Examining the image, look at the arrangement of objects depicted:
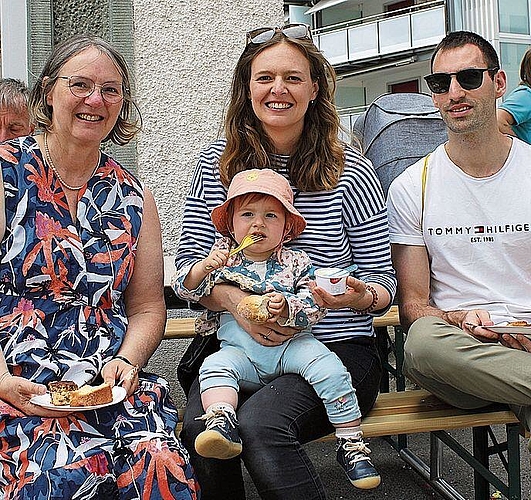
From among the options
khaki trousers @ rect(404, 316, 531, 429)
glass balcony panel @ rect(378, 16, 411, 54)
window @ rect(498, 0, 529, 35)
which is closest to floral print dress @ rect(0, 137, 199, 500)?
khaki trousers @ rect(404, 316, 531, 429)

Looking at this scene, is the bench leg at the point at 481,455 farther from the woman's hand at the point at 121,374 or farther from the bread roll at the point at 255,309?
the woman's hand at the point at 121,374

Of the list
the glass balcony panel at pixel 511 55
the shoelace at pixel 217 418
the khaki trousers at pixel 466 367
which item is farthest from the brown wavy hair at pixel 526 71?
the glass balcony panel at pixel 511 55

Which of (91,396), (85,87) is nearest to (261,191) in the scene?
(85,87)

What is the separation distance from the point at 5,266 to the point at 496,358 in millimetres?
1692

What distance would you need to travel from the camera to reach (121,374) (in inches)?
103

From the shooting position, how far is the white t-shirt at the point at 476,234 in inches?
127

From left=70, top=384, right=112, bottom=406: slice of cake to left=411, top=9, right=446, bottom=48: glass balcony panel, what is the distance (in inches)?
1102

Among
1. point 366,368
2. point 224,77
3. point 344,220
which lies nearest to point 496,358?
point 366,368

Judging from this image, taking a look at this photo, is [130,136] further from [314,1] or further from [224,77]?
[314,1]

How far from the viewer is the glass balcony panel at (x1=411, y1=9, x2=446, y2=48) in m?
28.6

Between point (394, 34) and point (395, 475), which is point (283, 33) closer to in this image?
point (395, 475)

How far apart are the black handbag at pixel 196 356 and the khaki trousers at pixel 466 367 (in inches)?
29.3

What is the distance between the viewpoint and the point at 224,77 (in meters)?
5.50

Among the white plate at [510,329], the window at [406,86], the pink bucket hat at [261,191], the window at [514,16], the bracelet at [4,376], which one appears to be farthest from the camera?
the window at [406,86]
